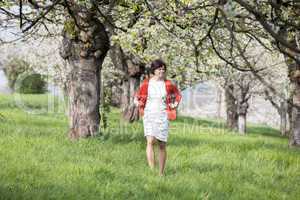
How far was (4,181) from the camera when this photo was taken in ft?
22.5

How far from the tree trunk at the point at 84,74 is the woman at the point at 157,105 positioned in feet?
11.6

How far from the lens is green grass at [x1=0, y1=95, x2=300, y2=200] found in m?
6.93

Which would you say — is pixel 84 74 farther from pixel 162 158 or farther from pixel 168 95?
pixel 162 158

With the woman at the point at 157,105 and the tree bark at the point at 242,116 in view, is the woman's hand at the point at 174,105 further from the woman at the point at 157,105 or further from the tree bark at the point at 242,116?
the tree bark at the point at 242,116

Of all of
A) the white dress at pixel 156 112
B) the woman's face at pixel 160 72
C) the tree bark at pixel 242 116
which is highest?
the woman's face at pixel 160 72

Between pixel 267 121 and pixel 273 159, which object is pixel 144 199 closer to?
pixel 273 159

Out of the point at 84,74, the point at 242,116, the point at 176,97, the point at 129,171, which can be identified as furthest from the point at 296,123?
the point at 242,116

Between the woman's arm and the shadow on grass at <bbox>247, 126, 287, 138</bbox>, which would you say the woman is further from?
the shadow on grass at <bbox>247, 126, 287, 138</bbox>

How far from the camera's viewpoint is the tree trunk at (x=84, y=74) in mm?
12617

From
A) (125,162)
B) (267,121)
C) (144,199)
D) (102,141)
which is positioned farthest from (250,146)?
(267,121)

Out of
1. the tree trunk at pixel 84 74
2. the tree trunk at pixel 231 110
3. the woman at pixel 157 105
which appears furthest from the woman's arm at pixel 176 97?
the tree trunk at pixel 231 110

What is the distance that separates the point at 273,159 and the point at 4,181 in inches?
258

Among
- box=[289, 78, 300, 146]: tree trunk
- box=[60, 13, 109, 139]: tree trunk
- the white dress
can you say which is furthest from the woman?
box=[289, 78, 300, 146]: tree trunk

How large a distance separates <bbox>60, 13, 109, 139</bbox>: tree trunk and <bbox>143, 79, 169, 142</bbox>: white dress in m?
3.65
